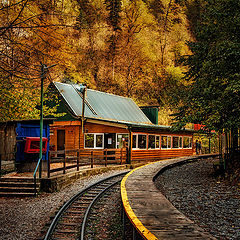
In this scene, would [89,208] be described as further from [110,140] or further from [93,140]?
[93,140]

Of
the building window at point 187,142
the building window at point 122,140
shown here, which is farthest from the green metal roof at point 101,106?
the building window at point 187,142

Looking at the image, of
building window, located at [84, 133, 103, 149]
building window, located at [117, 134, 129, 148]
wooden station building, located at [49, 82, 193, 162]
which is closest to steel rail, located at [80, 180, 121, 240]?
wooden station building, located at [49, 82, 193, 162]

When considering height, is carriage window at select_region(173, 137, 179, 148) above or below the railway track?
above

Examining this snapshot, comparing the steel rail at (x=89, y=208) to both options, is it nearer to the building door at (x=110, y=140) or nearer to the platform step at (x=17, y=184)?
the platform step at (x=17, y=184)

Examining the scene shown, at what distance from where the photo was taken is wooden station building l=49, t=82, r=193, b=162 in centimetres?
2023

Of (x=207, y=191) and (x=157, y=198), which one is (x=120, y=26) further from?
(x=157, y=198)

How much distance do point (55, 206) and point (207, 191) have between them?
19.6ft

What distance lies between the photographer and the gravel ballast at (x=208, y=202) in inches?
246

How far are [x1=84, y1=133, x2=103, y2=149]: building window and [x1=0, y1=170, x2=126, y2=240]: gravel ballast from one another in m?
9.56

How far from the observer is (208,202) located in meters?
8.66

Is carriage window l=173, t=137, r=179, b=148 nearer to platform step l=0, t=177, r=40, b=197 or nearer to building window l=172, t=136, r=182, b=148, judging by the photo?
building window l=172, t=136, r=182, b=148

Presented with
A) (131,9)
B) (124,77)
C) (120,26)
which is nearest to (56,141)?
(124,77)

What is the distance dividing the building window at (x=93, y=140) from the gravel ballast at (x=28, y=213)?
9563 millimetres

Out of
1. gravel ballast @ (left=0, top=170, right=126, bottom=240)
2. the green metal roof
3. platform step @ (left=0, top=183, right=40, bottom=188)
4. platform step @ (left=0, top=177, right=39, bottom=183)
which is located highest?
the green metal roof
